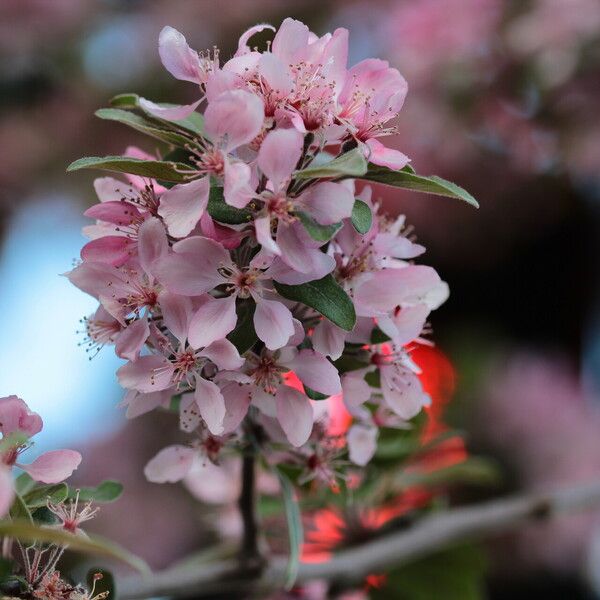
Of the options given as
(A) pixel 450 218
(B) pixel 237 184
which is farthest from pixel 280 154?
(A) pixel 450 218

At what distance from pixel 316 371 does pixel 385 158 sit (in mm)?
118

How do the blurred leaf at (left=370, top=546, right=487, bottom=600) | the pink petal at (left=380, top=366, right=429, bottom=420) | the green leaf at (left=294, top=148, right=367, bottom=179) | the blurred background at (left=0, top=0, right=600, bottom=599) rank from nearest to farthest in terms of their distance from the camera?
the green leaf at (left=294, top=148, right=367, bottom=179), the pink petal at (left=380, top=366, right=429, bottom=420), the blurred leaf at (left=370, top=546, right=487, bottom=600), the blurred background at (left=0, top=0, right=600, bottom=599)

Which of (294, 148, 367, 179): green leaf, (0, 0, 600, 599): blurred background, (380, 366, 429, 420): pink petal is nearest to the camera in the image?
(294, 148, 367, 179): green leaf

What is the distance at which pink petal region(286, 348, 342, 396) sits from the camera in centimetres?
47

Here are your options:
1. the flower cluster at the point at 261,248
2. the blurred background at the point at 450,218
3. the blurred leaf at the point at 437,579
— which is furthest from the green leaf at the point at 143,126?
the blurred background at the point at 450,218

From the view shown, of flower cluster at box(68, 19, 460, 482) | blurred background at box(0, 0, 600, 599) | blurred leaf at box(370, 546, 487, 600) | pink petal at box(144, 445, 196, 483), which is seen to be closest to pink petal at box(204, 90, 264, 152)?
flower cluster at box(68, 19, 460, 482)

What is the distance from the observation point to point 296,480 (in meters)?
0.64

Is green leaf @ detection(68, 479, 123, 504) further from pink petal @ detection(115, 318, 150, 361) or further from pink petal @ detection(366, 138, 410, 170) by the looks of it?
pink petal @ detection(366, 138, 410, 170)

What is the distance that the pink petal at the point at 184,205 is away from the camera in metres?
0.43

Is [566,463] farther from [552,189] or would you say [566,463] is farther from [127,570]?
[127,570]

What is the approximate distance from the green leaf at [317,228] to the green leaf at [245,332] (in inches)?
2.5

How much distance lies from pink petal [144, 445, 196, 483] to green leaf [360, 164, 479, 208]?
21cm

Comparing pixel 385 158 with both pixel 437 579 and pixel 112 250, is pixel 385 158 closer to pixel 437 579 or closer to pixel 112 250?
pixel 112 250

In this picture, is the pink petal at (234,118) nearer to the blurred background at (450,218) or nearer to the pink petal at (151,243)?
the pink petal at (151,243)
